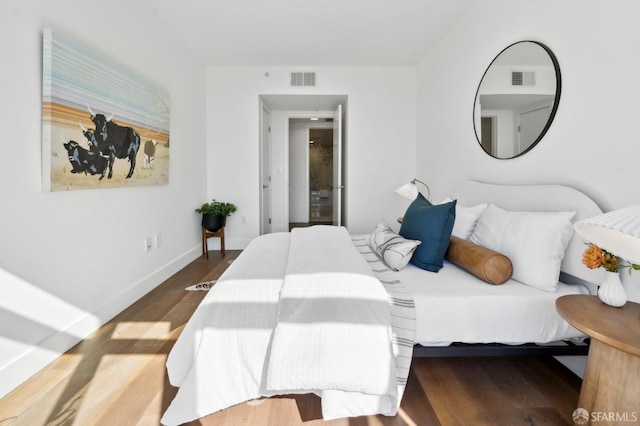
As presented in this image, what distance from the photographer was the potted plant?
13.6 feet

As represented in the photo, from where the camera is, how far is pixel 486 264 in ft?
5.48

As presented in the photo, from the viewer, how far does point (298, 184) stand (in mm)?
7500

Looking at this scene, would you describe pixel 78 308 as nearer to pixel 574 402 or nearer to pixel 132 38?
pixel 132 38

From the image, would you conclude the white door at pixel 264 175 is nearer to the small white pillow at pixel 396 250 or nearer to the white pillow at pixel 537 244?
the small white pillow at pixel 396 250

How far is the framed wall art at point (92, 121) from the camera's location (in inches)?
72.1

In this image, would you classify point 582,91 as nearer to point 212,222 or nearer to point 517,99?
point 517,99

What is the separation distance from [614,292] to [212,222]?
384 centimetres

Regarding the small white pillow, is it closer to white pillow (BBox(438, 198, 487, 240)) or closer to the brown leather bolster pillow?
the brown leather bolster pillow

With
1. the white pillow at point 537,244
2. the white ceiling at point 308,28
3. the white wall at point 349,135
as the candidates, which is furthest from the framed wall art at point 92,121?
the white pillow at point 537,244

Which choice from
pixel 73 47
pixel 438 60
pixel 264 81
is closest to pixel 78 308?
pixel 73 47

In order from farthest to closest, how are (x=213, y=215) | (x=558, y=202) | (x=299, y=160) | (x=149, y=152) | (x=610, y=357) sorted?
(x=299, y=160), (x=213, y=215), (x=149, y=152), (x=558, y=202), (x=610, y=357)

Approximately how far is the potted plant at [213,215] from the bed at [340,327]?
2520mm

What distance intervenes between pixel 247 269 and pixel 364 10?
261 cm

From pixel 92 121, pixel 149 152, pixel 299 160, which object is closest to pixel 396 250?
pixel 92 121
